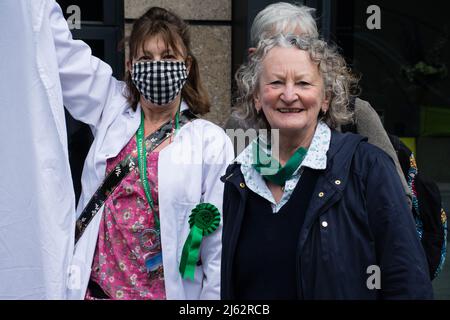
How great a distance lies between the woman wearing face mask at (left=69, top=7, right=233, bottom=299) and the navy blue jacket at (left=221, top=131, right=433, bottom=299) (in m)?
0.71

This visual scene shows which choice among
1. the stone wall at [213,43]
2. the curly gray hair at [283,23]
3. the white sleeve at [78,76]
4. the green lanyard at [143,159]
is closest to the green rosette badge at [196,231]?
the green lanyard at [143,159]

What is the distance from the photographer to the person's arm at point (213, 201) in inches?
123

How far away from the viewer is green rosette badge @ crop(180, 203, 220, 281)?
10.1ft

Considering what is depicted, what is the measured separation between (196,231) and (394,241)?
0.92m

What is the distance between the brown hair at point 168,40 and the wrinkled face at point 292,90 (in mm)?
785

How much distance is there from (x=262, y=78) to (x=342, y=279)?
0.69 m

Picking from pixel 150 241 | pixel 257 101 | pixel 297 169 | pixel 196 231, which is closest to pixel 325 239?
pixel 297 169

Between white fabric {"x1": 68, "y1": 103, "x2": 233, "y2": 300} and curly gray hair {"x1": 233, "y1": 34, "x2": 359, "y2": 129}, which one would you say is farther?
white fabric {"x1": 68, "y1": 103, "x2": 233, "y2": 300}

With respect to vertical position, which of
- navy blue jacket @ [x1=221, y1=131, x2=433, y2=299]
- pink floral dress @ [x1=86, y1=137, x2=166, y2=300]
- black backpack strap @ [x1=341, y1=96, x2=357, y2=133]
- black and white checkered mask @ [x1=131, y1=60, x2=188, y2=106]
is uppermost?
black and white checkered mask @ [x1=131, y1=60, x2=188, y2=106]

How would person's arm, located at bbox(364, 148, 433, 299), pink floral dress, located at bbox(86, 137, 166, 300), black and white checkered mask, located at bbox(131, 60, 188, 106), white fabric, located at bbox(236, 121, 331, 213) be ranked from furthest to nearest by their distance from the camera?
black and white checkered mask, located at bbox(131, 60, 188, 106), pink floral dress, located at bbox(86, 137, 166, 300), white fabric, located at bbox(236, 121, 331, 213), person's arm, located at bbox(364, 148, 433, 299)

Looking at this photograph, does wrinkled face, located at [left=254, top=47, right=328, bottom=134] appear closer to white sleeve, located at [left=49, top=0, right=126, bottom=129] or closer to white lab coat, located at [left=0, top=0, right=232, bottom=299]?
white lab coat, located at [left=0, top=0, right=232, bottom=299]

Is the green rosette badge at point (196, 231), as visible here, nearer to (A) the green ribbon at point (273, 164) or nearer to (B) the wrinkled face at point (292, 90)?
Result: (A) the green ribbon at point (273, 164)

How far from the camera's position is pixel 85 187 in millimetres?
3246

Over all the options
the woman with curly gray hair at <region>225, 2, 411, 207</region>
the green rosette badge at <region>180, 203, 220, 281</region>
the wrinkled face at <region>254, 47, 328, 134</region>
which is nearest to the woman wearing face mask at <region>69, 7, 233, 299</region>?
the green rosette badge at <region>180, 203, 220, 281</region>
